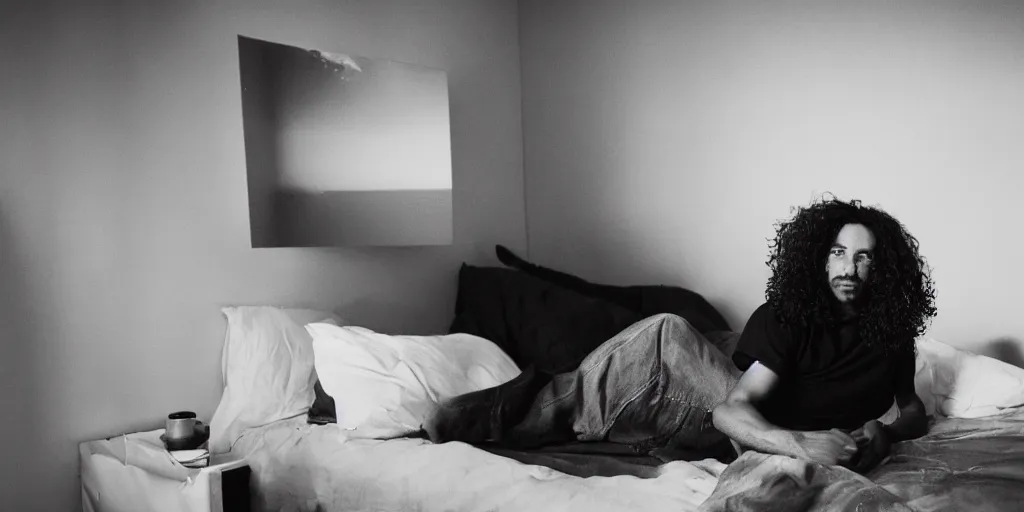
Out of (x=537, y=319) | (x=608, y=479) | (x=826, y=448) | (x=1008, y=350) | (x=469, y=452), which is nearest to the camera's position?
(x=826, y=448)

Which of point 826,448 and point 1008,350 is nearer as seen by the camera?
point 826,448

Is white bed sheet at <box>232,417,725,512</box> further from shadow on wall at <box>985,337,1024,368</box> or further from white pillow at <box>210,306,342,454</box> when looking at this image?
shadow on wall at <box>985,337,1024,368</box>

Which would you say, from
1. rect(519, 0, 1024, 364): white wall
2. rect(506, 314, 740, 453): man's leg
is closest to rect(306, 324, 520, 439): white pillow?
rect(506, 314, 740, 453): man's leg

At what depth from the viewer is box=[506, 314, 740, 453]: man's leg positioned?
1979 millimetres

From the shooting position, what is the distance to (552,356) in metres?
2.69

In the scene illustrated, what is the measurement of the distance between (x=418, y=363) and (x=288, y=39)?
1.19 meters

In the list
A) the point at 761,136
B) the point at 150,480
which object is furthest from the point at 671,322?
the point at 150,480

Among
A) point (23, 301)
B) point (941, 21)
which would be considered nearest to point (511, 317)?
point (23, 301)

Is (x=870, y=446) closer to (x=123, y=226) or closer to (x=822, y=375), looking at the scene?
(x=822, y=375)

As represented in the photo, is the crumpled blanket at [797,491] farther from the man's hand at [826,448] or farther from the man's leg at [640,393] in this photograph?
the man's leg at [640,393]

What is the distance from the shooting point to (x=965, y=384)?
2180 mm

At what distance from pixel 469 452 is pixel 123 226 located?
1.15m

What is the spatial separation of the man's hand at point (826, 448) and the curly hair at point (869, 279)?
10.8 inches

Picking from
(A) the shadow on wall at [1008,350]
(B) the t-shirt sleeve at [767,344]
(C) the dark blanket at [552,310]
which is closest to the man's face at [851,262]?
(B) the t-shirt sleeve at [767,344]
